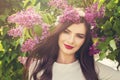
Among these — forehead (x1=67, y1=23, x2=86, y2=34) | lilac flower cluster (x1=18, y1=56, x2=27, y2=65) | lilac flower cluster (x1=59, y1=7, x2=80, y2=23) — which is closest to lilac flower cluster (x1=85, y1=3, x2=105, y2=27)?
lilac flower cluster (x1=59, y1=7, x2=80, y2=23)

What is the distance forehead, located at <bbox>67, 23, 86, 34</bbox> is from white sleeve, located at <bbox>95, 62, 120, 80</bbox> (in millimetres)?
520

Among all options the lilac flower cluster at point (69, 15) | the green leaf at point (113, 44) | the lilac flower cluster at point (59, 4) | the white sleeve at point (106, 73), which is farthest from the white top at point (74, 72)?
the lilac flower cluster at point (59, 4)

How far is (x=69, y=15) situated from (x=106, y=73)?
1.07 meters

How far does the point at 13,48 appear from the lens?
3305 millimetres

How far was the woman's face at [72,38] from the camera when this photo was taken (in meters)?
3.22

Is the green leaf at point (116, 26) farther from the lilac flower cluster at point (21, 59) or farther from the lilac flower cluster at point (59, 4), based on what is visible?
the lilac flower cluster at point (21, 59)

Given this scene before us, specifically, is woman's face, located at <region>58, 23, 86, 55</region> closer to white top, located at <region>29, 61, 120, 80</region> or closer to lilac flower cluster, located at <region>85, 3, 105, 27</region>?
white top, located at <region>29, 61, 120, 80</region>

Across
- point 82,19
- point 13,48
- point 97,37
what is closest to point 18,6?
point 13,48

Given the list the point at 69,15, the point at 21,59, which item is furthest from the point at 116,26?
the point at 21,59

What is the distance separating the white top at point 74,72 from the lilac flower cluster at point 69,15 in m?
0.79

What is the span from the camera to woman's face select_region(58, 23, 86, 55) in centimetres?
322

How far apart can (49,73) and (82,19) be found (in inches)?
27.9

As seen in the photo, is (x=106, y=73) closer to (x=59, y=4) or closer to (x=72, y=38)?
(x=72, y=38)

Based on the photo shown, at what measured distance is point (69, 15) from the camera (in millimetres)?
2748
